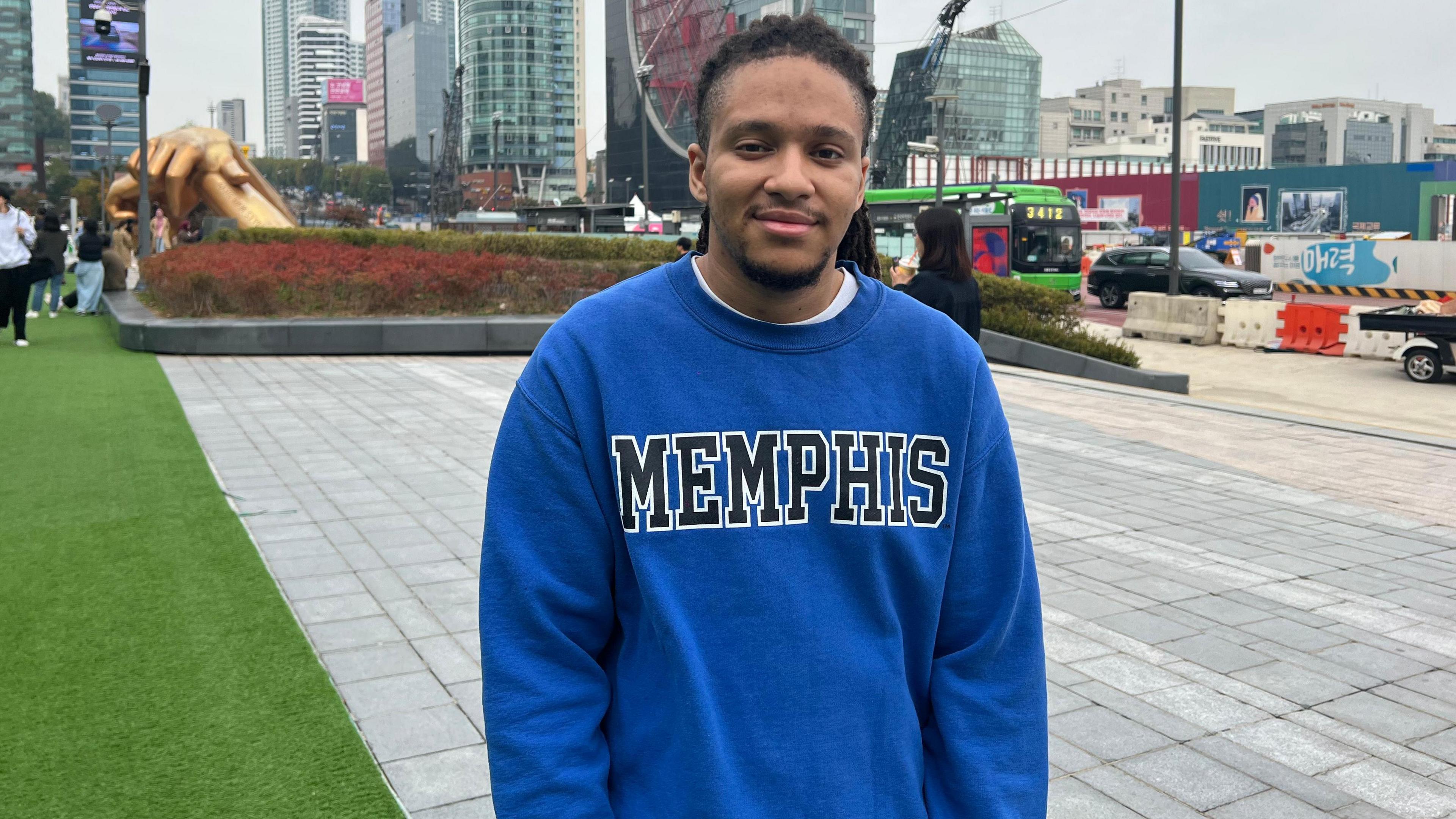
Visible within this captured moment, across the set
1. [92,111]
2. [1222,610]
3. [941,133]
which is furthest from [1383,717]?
[92,111]

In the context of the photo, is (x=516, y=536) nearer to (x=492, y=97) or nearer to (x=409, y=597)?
(x=409, y=597)

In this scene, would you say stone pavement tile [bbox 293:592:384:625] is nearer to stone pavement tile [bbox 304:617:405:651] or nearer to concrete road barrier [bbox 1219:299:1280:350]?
stone pavement tile [bbox 304:617:405:651]

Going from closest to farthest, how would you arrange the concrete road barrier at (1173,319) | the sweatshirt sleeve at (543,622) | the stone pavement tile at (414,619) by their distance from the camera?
1. the sweatshirt sleeve at (543,622)
2. the stone pavement tile at (414,619)
3. the concrete road barrier at (1173,319)

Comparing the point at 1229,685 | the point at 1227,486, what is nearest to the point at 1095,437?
the point at 1227,486

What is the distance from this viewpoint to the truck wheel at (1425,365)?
15.6 meters

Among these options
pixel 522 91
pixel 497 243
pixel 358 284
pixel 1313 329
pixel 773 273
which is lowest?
pixel 1313 329

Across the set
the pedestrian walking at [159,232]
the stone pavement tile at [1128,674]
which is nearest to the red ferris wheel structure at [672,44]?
the pedestrian walking at [159,232]

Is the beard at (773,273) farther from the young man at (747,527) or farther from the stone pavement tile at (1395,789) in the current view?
the stone pavement tile at (1395,789)

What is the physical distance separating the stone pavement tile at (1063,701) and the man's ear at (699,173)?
302 cm

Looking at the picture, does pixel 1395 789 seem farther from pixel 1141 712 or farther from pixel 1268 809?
pixel 1141 712

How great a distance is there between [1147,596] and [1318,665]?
981 millimetres

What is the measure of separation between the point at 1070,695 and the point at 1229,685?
64 cm

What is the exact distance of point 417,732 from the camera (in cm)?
409

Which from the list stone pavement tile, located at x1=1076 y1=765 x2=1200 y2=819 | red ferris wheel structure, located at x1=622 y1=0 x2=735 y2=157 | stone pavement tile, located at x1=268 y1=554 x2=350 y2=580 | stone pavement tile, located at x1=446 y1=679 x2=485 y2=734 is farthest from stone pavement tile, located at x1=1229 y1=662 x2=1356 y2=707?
red ferris wheel structure, located at x1=622 y1=0 x2=735 y2=157
